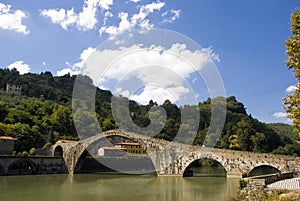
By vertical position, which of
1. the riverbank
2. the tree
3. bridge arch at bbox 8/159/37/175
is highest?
the tree

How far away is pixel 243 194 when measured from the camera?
11977mm

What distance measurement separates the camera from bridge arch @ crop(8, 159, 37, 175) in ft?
100

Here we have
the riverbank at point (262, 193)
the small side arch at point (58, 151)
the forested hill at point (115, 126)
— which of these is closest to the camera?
the riverbank at point (262, 193)

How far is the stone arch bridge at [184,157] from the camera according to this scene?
24281 millimetres

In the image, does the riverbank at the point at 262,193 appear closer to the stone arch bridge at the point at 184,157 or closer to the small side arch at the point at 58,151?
the stone arch bridge at the point at 184,157

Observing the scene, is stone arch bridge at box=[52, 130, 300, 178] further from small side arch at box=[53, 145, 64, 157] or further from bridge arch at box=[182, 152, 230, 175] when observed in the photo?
small side arch at box=[53, 145, 64, 157]

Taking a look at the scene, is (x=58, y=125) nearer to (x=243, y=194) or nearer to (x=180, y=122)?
(x=180, y=122)

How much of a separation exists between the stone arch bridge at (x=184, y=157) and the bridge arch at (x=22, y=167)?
4615 millimetres

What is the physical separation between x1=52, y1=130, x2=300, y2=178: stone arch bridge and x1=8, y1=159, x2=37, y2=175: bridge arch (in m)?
4.61

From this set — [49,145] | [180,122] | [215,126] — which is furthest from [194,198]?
[180,122]

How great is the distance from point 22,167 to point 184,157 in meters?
17.5

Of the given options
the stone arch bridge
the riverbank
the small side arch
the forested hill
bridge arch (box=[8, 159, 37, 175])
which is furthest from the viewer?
the forested hill

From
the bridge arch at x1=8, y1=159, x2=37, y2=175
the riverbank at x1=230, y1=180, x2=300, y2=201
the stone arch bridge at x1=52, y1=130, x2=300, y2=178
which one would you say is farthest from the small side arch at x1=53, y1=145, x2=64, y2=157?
the riverbank at x1=230, y1=180, x2=300, y2=201

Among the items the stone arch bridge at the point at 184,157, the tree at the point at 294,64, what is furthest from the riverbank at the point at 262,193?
the stone arch bridge at the point at 184,157
